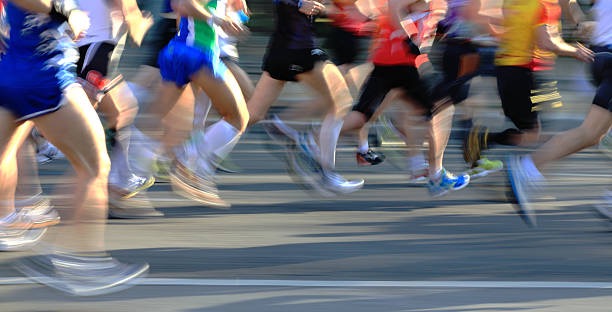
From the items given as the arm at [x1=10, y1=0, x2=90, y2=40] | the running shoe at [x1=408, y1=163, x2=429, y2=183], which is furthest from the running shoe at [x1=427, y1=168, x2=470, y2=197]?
the arm at [x1=10, y1=0, x2=90, y2=40]

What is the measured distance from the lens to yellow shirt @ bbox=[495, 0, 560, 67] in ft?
23.2

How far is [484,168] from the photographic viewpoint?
8.09m

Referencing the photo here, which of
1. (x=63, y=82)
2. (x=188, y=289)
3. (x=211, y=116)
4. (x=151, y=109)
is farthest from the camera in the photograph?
(x=211, y=116)

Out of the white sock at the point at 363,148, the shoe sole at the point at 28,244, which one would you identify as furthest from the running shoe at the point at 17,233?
the white sock at the point at 363,148

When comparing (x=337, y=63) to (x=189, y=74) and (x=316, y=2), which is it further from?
(x=189, y=74)

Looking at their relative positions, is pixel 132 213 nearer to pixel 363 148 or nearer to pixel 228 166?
pixel 228 166

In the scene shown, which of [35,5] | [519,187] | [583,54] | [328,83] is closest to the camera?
[35,5]

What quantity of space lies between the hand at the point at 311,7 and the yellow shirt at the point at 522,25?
120 centimetres

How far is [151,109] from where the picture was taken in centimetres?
736

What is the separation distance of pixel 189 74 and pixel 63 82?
83.4 inches

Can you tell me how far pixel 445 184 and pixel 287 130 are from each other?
117cm

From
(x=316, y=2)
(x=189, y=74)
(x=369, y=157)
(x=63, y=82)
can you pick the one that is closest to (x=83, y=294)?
(x=63, y=82)

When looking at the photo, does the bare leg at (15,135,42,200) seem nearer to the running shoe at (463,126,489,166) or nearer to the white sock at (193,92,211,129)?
the white sock at (193,92,211,129)

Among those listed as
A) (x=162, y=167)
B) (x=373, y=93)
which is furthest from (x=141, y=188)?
(x=373, y=93)
